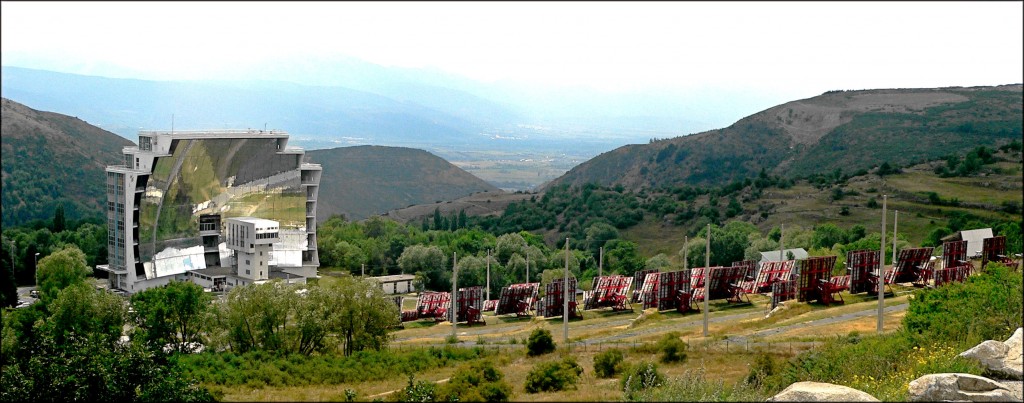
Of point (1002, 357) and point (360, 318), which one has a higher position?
point (1002, 357)

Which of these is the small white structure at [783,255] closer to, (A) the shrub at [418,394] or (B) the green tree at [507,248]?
(B) the green tree at [507,248]

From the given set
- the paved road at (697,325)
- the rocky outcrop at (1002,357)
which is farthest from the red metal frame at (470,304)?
the rocky outcrop at (1002,357)

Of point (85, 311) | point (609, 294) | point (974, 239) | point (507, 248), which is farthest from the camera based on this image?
point (507, 248)

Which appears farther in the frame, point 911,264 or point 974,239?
point 974,239

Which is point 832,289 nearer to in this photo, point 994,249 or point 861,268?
point 861,268

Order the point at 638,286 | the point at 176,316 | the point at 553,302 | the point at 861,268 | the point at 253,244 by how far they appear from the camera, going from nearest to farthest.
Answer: the point at 176,316 → the point at 861,268 → the point at 553,302 → the point at 638,286 → the point at 253,244

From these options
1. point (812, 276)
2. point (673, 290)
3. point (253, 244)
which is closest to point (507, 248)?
point (253, 244)

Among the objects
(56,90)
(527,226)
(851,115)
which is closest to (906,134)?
(851,115)
